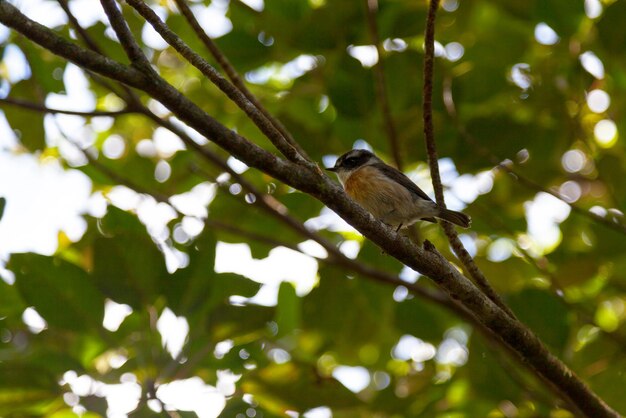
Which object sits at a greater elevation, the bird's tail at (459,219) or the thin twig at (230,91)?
the bird's tail at (459,219)

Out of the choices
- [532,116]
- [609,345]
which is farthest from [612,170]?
[609,345]

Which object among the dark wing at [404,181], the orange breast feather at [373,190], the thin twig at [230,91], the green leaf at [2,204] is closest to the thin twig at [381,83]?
the dark wing at [404,181]

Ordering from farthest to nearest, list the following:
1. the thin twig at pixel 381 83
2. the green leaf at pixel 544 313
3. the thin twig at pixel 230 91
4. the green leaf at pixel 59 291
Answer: the thin twig at pixel 381 83
the green leaf at pixel 544 313
the green leaf at pixel 59 291
the thin twig at pixel 230 91

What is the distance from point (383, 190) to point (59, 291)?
8.92 ft

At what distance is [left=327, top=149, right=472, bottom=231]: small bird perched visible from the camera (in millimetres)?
5934

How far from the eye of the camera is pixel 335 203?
2957 millimetres

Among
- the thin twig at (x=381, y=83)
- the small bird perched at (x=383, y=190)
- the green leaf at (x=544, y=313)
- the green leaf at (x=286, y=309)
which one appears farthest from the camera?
the small bird perched at (x=383, y=190)

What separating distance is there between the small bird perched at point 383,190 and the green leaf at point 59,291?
234 cm

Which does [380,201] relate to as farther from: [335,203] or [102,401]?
[335,203]

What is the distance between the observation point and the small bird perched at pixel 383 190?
234 inches

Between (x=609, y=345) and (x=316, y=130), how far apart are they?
2644 mm

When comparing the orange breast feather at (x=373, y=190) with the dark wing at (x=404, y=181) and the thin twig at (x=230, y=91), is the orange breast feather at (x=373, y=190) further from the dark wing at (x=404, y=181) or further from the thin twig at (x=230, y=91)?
the thin twig at (x=230, y=91)

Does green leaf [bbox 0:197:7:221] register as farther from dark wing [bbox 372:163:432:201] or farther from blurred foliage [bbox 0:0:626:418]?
dark wing [bbox 372:163:432:201]

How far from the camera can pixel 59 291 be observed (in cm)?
461
